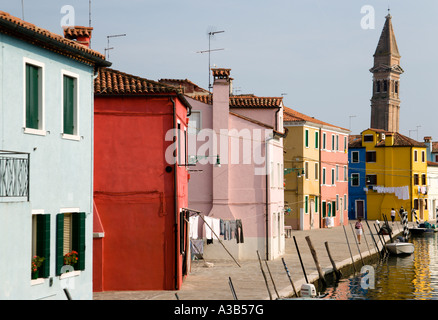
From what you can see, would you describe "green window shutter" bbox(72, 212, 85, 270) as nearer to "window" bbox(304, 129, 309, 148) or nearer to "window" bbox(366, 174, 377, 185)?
"window" bbox(304, 129, 309, 148)

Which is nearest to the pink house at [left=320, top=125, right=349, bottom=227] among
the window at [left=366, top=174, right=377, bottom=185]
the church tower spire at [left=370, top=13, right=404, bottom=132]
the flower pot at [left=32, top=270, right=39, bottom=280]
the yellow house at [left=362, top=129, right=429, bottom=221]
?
the window at [left=366, top=174, right=377, bottom=185]

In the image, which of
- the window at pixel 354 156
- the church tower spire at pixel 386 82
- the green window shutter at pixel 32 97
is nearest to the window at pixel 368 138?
the window at pixel 354 156

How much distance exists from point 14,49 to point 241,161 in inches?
790

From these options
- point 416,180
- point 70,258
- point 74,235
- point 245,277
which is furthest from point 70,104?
point 416,180

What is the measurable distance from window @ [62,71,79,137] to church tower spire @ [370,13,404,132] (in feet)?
378

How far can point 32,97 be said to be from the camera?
1633 centimetres

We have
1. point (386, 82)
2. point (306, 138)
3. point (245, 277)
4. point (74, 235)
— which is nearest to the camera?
point (74, 235)

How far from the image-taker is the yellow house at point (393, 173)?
73062 mm

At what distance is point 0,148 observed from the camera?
1511 cm

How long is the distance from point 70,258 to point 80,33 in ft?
27.1

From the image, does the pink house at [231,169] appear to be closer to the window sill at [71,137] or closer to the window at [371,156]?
the window sill at [71,137]

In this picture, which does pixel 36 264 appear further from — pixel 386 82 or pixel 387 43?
pixel 387 43

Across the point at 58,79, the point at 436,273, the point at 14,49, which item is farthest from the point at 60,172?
the point at 436,273
